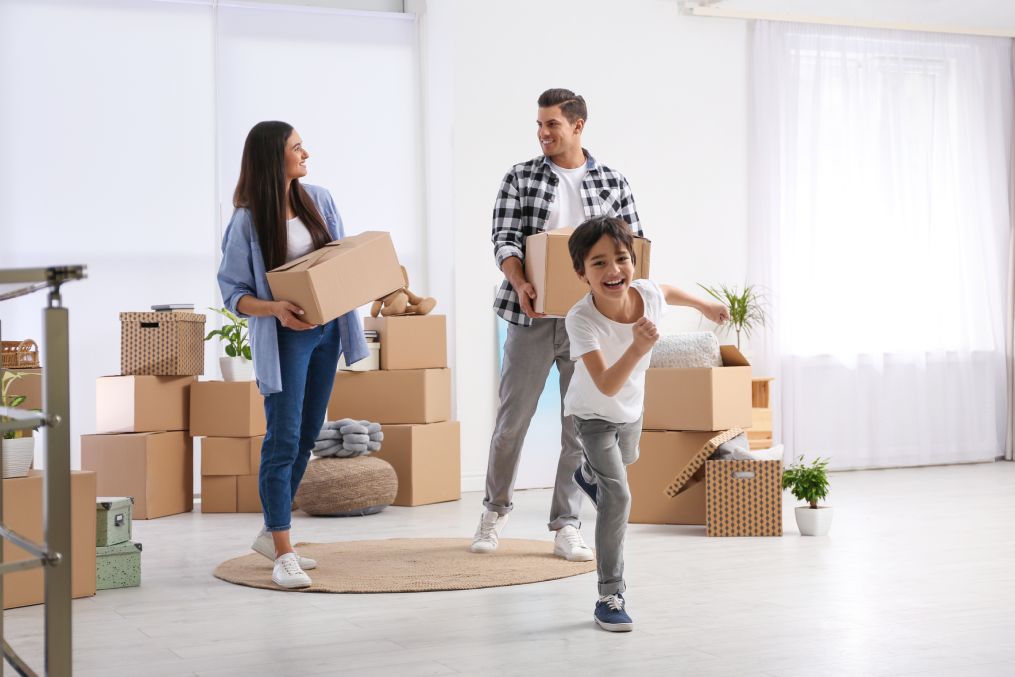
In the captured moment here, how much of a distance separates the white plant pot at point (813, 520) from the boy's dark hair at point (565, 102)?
147cm

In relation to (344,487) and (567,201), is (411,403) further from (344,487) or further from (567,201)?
→ (567,201)

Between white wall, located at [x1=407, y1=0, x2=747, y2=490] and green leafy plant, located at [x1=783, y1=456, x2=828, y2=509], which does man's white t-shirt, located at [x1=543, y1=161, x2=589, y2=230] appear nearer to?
green leafy plant, located at [x1=783, y1=456, x2=828, y2=509]

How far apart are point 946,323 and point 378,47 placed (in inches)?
131

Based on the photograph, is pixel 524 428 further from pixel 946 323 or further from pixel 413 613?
pixel 946 323

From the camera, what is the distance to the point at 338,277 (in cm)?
275

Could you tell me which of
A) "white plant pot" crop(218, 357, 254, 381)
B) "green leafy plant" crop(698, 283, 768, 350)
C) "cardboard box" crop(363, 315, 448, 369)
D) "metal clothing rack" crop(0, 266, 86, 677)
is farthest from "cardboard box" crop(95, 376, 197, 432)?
"metal clothing rack" crop(0, 266, 86, 677)

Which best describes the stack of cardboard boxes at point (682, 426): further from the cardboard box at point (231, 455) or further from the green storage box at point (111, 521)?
the green storage box at point (111, 521)

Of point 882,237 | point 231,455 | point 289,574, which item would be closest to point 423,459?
point 231,455

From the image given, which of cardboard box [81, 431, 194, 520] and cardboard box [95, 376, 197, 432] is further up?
cardboard box [95, 376, 197, 432]

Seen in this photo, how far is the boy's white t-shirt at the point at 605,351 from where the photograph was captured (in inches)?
94.3

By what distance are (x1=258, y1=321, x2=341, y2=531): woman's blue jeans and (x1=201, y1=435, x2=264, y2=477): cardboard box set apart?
5.75 feet

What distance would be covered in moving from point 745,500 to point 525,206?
4.17 feet

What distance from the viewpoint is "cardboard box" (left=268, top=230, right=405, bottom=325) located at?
2.70 m

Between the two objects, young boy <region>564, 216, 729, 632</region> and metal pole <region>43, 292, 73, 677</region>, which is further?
young boy <region>564, 216, 729, 632</region>
